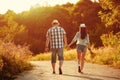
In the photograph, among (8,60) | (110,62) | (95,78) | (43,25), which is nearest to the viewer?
(95,78)

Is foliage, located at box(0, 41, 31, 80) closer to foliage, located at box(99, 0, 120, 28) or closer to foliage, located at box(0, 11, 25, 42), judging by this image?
foliage, located at box(99, 0, 120, 28)

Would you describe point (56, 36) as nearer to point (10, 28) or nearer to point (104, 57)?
point (104, 57)

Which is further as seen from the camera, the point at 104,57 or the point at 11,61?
the point at 104,57

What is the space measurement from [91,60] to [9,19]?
35894mm

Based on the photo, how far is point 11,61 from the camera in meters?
17.9

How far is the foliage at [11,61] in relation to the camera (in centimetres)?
1636

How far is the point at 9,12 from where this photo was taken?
2744 inches

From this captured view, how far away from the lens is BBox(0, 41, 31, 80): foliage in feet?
53.7

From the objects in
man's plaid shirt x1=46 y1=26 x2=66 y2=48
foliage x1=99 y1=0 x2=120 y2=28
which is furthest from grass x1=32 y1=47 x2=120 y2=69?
man's plaid shirt x1=46 y1=26 x2=66 y2=48

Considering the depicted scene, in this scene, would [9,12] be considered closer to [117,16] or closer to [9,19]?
[9,19]

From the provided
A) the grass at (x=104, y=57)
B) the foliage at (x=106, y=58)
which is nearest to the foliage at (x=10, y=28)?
the grass at (x=104, y=57)

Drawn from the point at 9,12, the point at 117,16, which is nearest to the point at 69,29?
the point at 9,12

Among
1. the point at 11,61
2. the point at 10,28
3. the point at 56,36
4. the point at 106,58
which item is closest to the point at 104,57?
the point at 106,58

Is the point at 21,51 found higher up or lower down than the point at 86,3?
lower down
